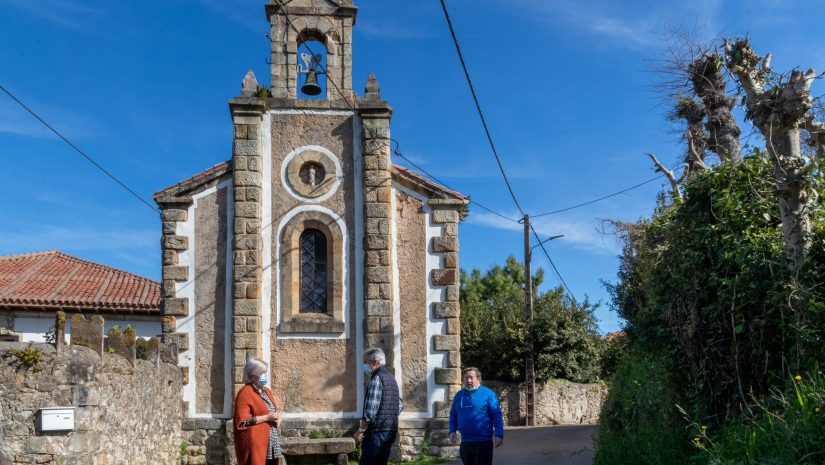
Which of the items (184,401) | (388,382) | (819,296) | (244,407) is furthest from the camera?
(184,401)

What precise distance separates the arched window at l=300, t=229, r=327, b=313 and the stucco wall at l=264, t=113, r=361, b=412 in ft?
→ 1.54

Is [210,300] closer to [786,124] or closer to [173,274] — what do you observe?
[173,274]

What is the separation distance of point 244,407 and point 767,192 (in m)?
5.25

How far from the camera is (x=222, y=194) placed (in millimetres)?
13305

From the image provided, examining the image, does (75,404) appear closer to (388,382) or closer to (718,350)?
(388,382)

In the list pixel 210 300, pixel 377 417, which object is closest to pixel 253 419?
pixel 377 417

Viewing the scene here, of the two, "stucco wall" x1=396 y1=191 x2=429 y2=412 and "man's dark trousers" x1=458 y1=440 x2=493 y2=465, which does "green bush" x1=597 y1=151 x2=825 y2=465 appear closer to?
"man's dark trousers" x1=458 y1=440 x2=493 y2=465

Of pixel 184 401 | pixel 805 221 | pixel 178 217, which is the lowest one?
pixel 184 401

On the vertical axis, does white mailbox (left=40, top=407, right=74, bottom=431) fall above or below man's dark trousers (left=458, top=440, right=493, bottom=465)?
above

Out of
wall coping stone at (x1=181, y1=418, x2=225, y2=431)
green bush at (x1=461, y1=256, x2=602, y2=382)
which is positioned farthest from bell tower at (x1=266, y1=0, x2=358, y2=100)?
green bush at (x1=461, y1=256, x2=602, y2=382)

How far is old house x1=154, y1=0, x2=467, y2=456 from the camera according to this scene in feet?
42.4

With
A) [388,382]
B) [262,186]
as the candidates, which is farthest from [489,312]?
[388,382]

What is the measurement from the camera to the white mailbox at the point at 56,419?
7.40 m

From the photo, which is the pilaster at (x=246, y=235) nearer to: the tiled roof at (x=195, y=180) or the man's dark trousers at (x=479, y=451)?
the tiled roof at (x=195, y=180)
